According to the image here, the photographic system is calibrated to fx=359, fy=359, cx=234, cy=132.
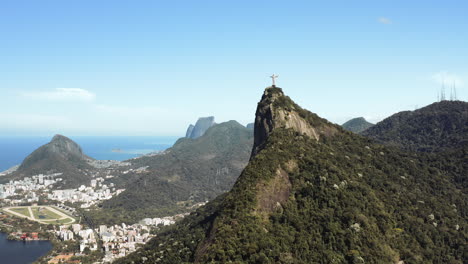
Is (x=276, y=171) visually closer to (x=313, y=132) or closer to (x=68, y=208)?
(x=313, y=132)

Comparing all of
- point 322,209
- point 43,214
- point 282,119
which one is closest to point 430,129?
point 282,119

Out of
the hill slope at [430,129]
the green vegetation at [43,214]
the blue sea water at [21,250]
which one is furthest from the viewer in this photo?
the green vegetation at [43,214]

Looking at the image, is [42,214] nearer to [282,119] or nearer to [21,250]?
[21,250]

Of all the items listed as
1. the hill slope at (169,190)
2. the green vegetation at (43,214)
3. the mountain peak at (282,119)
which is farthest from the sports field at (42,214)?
the mountain peak at (282,119)

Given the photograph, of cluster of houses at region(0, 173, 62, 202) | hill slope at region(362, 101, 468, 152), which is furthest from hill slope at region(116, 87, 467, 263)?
cluster of houses at region(0, 173, 62, 202)

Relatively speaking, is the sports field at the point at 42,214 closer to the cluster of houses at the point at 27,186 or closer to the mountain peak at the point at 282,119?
the cluster of houses at the point at 27,186

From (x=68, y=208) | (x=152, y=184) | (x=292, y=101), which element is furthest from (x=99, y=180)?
(x=292, y=101)

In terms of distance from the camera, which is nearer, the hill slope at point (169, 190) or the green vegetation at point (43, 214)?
the green vegetation at point (43, 214)

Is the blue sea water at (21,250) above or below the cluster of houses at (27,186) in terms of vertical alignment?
below
